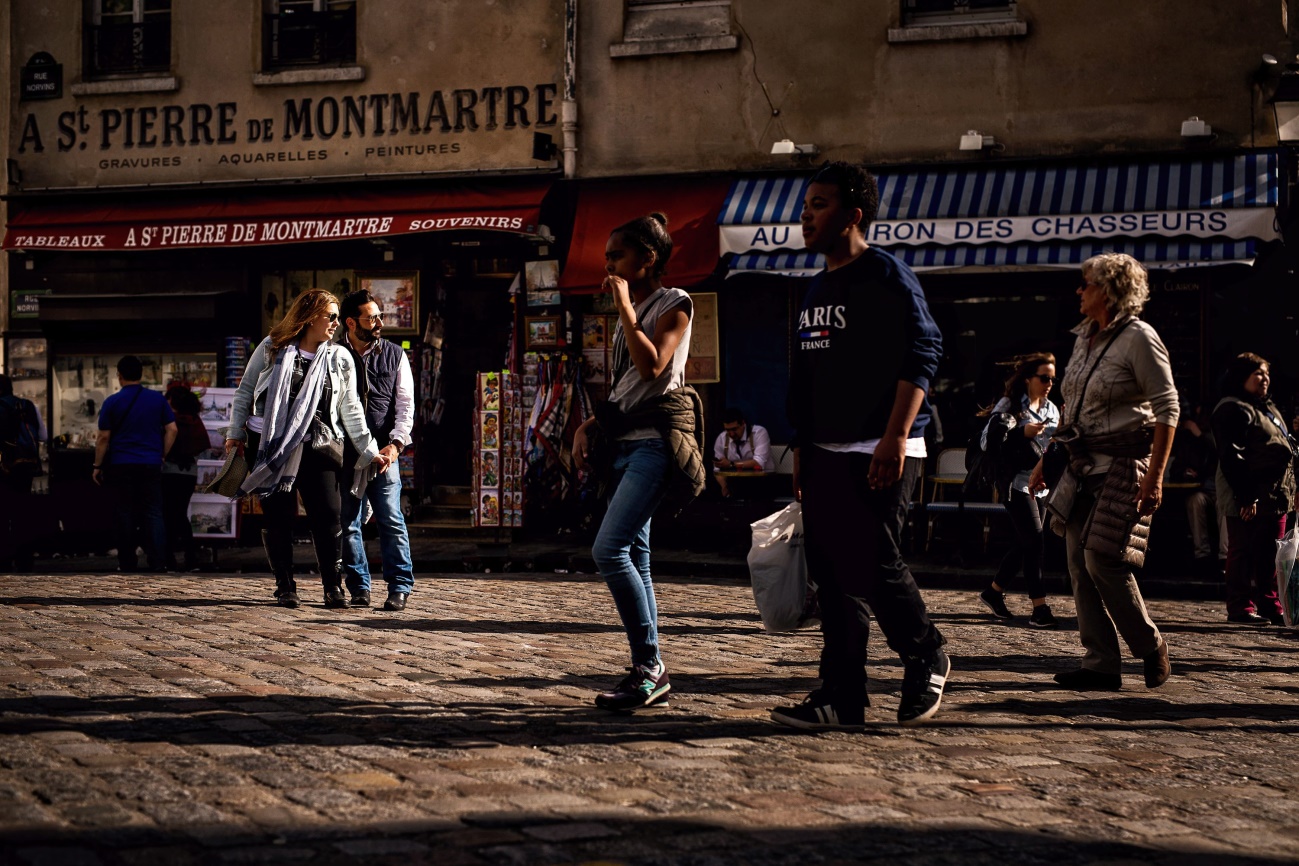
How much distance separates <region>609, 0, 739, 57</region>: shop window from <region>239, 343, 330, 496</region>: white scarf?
306 inches

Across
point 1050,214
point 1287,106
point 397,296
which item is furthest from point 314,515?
point 1287,106

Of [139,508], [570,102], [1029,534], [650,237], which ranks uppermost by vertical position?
[570,102]

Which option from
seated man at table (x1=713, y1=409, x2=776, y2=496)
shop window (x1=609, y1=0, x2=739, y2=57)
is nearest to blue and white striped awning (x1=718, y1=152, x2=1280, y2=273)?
seated man at table (x1=713, y1=409, x2=776, y2=496)

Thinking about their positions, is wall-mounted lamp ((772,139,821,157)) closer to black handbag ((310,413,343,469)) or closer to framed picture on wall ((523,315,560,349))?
framed picture on wall ((523,315,560,349))

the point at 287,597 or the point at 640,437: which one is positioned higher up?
the point at 640,437

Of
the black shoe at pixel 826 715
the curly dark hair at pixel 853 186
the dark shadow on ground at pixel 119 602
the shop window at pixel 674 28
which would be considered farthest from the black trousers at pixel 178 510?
the curly dark hair at pixel 853 186

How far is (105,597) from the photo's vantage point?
10570 mm

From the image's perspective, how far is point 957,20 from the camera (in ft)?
51.5

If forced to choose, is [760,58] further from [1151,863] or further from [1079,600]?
[1151,863]

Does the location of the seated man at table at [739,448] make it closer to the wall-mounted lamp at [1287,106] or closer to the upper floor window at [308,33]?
the wall-mounted lamp at [1287,106]

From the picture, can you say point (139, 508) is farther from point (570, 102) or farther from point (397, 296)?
point (570, 102)

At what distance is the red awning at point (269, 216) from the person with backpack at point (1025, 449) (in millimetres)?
6926

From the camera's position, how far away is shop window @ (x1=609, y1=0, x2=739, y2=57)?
1612 centimetres

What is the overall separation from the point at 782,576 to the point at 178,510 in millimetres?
9263
